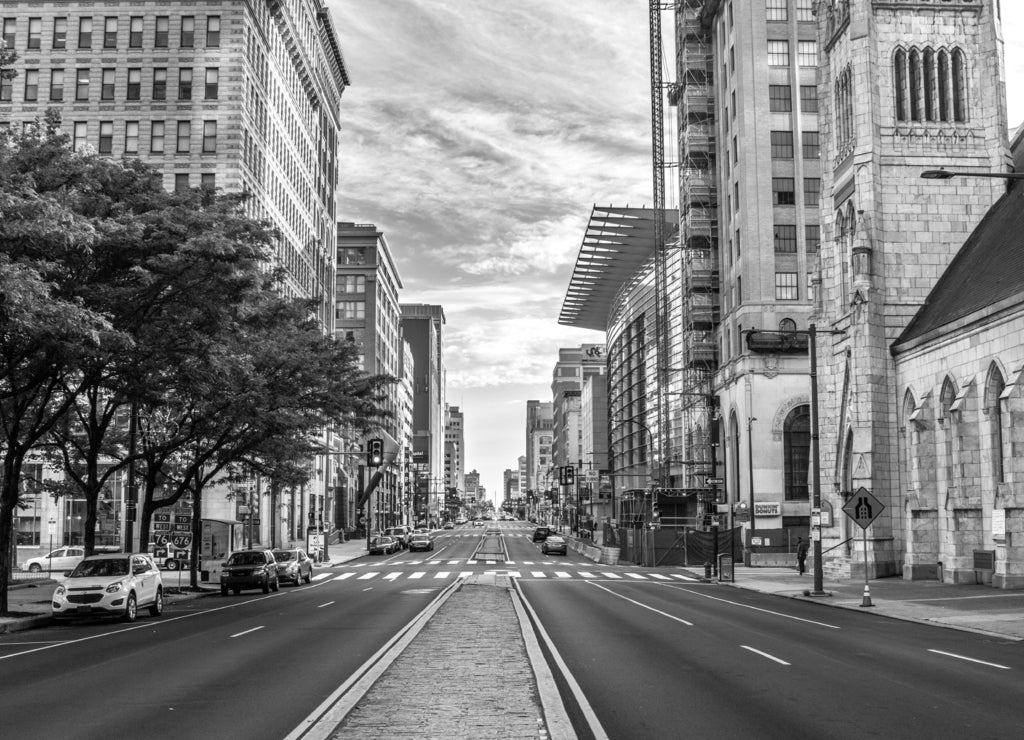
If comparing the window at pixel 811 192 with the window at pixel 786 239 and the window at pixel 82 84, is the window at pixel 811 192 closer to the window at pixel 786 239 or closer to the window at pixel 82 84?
the window at pixel 786 239

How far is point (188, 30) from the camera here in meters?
68.2

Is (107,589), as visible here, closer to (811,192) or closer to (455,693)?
(455,693)

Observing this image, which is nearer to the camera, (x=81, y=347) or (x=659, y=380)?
(x=81, y=347)

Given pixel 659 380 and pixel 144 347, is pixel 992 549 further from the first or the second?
pixel 659 380

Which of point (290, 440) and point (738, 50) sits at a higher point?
point (738, 50)

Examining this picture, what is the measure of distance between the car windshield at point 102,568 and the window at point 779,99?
57.5 metres

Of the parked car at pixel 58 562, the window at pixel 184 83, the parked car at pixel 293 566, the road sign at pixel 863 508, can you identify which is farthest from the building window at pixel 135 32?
the road sign at pixel 863 508

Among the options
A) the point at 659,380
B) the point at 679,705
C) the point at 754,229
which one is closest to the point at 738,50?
the point at 754,229

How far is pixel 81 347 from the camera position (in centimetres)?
2320

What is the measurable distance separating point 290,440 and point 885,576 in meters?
24.7

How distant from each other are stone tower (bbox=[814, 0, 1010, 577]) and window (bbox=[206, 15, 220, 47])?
1573 inches

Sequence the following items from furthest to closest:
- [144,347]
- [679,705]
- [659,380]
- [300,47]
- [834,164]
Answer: [659,380] → [300,47] → [834,164] → [144,347] → [679,705]

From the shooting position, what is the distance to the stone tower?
142ft

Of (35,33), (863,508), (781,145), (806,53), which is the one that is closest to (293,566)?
(863,508)
